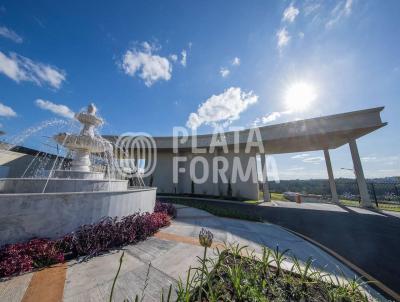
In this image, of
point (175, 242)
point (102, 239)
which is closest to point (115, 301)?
point (102, 239)

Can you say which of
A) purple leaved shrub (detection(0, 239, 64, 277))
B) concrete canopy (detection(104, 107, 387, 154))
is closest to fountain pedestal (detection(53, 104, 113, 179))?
purple leaved shrub (detection(0, 239, 64, 277))

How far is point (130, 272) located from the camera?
356 centimetres

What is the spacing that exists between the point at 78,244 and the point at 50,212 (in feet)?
3.45

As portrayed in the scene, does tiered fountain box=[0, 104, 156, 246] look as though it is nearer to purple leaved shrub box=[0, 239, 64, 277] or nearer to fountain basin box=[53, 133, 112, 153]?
fountain basin box=[53, 133, 112, 153]

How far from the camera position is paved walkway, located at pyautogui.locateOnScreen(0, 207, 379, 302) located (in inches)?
113

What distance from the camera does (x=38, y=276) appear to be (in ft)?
11.1

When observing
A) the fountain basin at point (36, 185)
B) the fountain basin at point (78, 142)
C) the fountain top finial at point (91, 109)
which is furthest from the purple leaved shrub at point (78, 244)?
the fountain top finial at point (91, 109)

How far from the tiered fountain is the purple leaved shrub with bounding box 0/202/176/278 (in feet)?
0.84

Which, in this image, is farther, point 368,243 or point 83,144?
point 83,144

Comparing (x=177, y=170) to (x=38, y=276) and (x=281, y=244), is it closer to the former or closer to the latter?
(x=281, y=244)

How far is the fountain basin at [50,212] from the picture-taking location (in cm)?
381

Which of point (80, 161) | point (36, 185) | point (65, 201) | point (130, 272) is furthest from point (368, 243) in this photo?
point (80, 161)

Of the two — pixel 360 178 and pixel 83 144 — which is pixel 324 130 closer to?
pixel 360 178

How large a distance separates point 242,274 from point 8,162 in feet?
74.2
